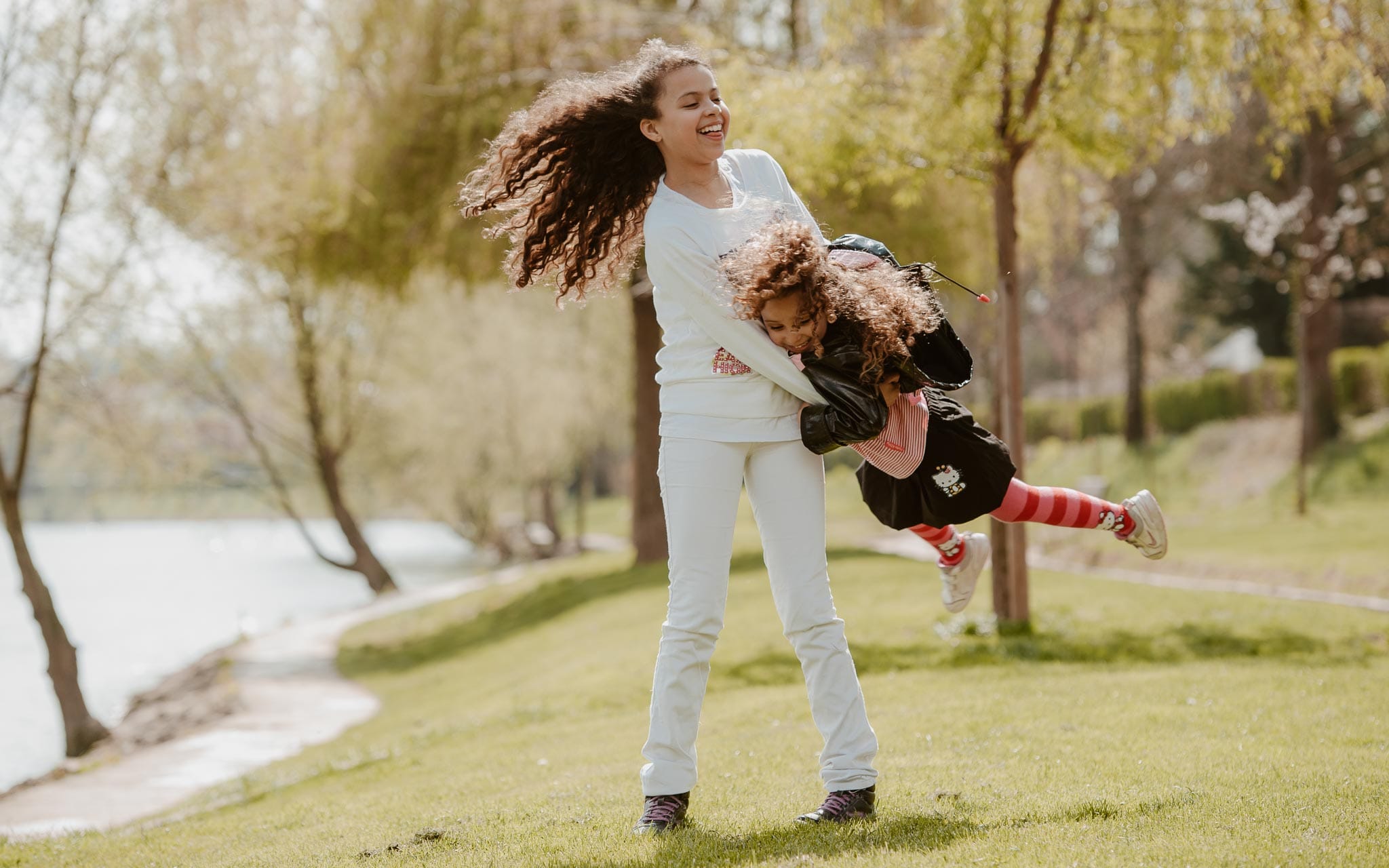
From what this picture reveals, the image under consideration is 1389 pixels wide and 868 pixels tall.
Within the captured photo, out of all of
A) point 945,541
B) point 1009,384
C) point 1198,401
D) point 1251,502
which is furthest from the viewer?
point 1198,401

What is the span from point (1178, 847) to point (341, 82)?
48.4 ft

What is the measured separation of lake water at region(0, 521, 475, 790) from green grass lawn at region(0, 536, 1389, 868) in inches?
238

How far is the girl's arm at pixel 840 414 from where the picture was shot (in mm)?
3396

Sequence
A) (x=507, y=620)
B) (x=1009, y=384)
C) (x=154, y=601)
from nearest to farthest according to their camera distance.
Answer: (x=1009, y=384) → (x=507, y=620) → (x=154, y=601)

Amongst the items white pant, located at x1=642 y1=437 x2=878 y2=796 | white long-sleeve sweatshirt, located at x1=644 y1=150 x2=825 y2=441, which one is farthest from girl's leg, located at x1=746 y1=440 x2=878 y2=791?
white long-sleeve sweatshirt, located at x1=644 y1=150 x2=825 y2=441

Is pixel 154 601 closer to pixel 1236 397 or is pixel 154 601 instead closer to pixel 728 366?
pixel 1236 397

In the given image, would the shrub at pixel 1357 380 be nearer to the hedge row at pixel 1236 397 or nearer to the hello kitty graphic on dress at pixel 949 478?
the hedge row at pixel 1236 397

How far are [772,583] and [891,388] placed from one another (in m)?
0.71

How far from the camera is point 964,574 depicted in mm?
4480

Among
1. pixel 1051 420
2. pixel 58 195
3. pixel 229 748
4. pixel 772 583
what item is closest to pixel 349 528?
pixel 58 195

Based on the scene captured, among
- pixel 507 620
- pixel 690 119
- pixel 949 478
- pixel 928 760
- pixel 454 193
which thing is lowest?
pixel 507 620

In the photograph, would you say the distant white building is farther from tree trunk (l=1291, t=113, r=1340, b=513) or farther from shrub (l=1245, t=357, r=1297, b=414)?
tree trunk (l=1291, t=113, r=1340, b=513)

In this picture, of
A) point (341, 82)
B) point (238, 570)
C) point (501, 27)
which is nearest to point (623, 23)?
point (501, 27)

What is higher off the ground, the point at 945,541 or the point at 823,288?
the point at 823,288
